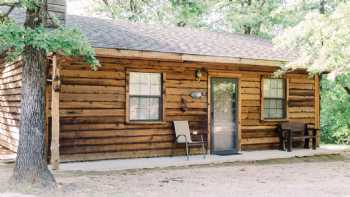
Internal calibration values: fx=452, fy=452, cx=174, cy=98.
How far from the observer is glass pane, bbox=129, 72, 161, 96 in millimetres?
10062

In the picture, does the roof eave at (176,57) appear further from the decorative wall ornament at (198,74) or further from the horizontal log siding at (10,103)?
the horizontal log siding at (10,103)

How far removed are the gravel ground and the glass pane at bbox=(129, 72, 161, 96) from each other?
6.65 ft

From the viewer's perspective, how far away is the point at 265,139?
11.9 meters

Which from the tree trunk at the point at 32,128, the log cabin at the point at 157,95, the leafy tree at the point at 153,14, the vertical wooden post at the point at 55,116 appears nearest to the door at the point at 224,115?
Answer: the log cabin at the point at 157,95

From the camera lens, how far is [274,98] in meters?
12.0

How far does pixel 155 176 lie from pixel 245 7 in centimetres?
1424

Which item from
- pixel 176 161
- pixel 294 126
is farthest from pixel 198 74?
pixel 294 126

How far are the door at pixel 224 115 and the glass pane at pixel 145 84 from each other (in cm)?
149

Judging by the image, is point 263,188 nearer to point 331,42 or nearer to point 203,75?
point 331,42

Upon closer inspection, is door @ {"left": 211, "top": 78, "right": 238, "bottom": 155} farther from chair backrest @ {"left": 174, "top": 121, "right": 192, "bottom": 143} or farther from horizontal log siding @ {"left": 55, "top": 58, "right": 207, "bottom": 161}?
chair backrest @ {"left": 174, "top": 121, "right": 192, "bottom": 143}

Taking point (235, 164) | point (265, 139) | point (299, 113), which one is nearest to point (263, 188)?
point (235, 164)

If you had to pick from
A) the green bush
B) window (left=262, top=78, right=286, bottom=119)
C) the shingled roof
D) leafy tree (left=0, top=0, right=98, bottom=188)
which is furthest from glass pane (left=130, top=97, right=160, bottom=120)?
the green bush

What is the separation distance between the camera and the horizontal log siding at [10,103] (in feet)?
34.2

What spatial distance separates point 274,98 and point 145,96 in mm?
3774
